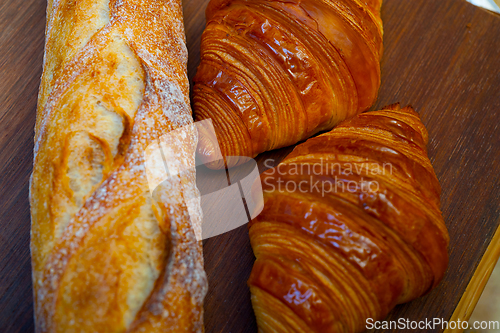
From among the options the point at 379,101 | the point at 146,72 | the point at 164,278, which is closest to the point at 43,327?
the point at 164,278

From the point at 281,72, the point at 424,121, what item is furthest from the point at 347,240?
the point at 424,121

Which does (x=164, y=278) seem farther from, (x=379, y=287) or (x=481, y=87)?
(x=481, y=87)

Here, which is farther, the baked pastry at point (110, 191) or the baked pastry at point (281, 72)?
the baked pastry at point (281, 72)

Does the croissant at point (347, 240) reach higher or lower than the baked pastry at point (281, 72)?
lower

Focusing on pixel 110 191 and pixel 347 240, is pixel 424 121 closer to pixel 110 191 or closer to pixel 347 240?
pixel 347 240

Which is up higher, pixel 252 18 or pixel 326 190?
pixel 252 18
